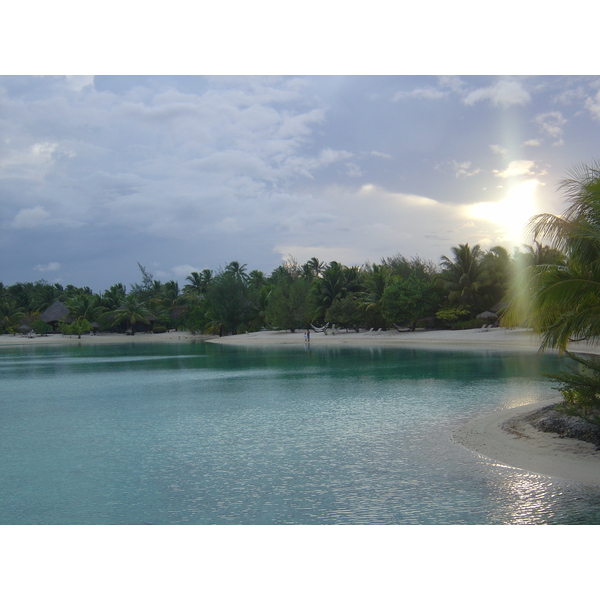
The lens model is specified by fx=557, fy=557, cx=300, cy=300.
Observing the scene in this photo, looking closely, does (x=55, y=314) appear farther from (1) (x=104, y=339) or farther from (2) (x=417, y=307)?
(2) (x=417, y=307)

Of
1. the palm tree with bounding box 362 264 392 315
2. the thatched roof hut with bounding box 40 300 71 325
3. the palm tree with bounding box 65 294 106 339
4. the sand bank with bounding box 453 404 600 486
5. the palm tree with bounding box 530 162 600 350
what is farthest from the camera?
the thatched roof hut with bounding box 40 300 71 325

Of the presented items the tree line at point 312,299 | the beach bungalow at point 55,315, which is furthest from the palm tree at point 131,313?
the beach bungalow at point 55,315

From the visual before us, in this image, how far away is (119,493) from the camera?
7.13 meters

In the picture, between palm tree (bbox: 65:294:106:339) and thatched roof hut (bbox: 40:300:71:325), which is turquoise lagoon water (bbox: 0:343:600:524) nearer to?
palm tree (bbox: 65:294:106:339)

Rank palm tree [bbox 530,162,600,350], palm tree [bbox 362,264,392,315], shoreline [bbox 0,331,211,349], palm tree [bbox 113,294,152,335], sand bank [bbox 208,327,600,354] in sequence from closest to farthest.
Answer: palm tree [bbox 530,162,600,350] → sand bank [bbox 208,327,600,354] → palm tree [bbox 362,264,392,315] → shoreline [bbox 0,331,211,349] → palm tree [bbox 113,294,152,335]

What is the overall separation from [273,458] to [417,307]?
113ft

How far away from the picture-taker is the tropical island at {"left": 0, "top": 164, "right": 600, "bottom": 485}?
8.27 m

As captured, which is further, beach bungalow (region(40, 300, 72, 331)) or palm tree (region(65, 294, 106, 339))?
beach bungalow (region(40, 300, 72, 331))

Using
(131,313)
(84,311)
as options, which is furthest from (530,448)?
(84,311)

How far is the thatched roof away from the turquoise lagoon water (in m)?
60.5

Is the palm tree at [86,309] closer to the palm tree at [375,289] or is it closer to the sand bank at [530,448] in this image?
the palm tree at [375,289]

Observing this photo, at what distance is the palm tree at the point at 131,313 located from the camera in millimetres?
66625

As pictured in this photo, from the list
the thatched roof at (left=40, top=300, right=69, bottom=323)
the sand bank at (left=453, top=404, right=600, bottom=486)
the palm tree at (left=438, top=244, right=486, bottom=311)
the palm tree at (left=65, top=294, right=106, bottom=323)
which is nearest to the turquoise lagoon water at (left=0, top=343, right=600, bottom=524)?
the sand bank at (left=453, top=404, right=600, bottom=486)

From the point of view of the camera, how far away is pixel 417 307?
41781 millimetres
